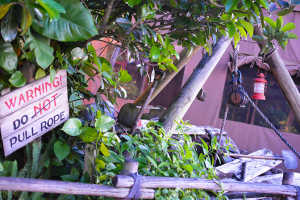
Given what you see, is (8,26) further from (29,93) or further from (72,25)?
(29,93)

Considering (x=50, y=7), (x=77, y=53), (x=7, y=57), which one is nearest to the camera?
(x=50, y=7)

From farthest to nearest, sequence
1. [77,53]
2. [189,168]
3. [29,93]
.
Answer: [189,168]
[77,53]
[29,93]

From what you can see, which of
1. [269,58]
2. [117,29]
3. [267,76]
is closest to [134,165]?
[117,29]

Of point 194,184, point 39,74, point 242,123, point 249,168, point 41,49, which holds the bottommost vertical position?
point 242,123

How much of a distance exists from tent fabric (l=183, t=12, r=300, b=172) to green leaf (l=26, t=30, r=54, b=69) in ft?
15.9

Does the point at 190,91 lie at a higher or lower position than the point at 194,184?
higher

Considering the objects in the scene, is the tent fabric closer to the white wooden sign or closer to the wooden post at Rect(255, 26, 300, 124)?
the wooden post at Rect(255, 26, 300, 124)

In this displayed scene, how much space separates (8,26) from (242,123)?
5.56m

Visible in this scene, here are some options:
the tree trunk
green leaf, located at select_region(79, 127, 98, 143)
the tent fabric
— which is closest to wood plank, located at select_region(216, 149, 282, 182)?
the tree trunk

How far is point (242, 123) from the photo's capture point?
19.1 feet

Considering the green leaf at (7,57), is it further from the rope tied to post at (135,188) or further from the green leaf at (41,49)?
the rope tied to post at (135,188)

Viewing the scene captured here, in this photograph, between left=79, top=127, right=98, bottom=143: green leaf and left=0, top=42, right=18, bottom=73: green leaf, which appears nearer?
left=0, top=42, right=18, bottom=73: green leaf

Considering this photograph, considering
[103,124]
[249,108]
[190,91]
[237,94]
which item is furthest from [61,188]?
[249,108]

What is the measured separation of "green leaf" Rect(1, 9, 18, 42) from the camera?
892 mm
